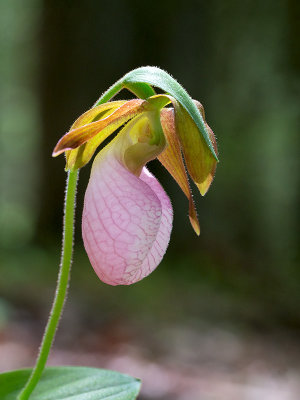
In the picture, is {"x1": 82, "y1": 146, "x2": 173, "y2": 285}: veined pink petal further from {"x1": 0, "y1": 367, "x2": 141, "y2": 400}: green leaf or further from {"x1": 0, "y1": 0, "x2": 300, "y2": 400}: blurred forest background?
{"x1": 0, "y1": 0, "x2": 300, "y2": 400}: blurred forest background

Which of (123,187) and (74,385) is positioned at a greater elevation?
(123,187)

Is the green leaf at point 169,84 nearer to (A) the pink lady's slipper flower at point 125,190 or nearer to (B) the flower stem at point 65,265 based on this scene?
(A) the pink lady's slipper flower at point 125,190

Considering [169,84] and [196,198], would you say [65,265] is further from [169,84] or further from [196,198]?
[196,198]

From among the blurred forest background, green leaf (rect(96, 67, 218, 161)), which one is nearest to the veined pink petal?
green leaf (rect(96, 67, 218, 161))

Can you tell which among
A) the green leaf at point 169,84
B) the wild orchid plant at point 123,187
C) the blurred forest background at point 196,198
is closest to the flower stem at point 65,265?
the wild orchid plant at point 123,187

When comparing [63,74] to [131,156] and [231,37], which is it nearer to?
[231,37]

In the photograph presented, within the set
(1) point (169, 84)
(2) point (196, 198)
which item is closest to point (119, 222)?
(1) point (169, 84)
